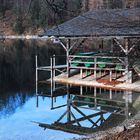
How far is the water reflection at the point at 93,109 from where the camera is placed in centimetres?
1844

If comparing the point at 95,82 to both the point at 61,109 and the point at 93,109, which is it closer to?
the point at 61,109

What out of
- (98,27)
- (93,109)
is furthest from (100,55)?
(93,109)

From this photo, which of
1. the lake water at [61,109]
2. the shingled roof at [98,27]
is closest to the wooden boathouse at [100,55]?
the shingled roof at [98,27]

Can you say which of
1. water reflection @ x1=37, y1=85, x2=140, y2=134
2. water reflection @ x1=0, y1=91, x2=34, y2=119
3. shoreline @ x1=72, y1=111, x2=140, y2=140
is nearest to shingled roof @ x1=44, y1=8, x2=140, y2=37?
water reflection @ x1=37, y1=85, x2=140, y2=134

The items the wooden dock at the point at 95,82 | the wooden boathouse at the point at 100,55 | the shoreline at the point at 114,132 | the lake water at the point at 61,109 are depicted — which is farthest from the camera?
the wooden boathouse at the point at 100,55

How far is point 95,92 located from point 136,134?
1464cm

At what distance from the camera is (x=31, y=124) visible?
18891 millimetres

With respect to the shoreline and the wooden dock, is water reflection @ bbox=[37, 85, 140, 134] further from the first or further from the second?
the shoreline

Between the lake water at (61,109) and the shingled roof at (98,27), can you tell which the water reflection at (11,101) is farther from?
the shingled roof at (98,27)

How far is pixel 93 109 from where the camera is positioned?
71.5 ft

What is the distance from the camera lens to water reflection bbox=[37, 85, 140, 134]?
18.4 metres

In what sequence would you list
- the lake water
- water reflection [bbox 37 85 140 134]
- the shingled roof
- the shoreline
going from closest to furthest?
the shoreline, the lake water, water reflection [bbox 37 85 140 134], the shingled roof

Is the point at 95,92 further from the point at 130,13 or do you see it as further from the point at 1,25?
the point at 1,25

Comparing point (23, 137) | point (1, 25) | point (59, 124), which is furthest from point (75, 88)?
point (1, 25)
